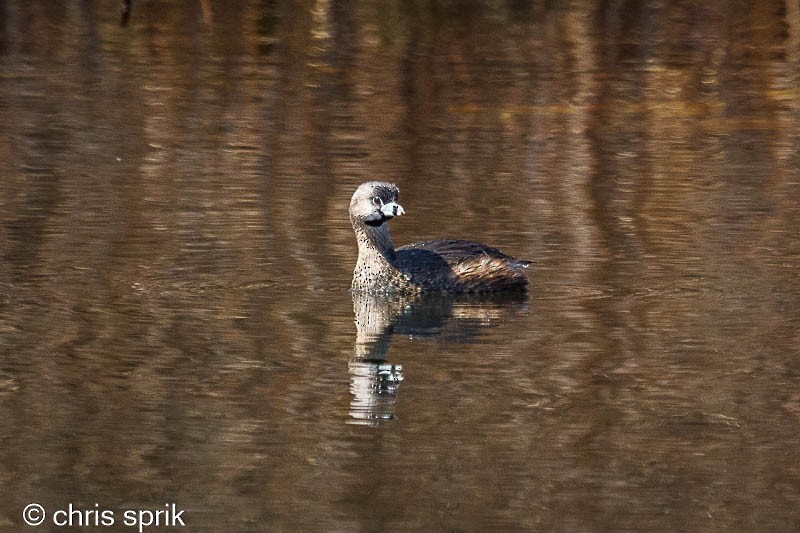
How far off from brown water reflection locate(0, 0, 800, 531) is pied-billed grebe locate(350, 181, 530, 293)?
0.65 feet

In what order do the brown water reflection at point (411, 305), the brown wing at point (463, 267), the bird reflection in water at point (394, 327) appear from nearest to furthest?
1. the brown water reflection at point (411, 305)
2. the bird reflection in water at point (394, 327)
3. the brown wing at point (463, 267)

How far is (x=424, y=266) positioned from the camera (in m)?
11.7

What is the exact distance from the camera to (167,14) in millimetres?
26703

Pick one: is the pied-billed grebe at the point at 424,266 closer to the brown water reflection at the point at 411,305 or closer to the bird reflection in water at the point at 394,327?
the bird reflection in water at the point at 394,327

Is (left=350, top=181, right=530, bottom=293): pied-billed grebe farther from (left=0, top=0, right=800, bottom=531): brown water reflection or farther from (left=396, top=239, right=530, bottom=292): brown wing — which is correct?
(left=0, top=0, right=800, bottom=531): brown water reflection

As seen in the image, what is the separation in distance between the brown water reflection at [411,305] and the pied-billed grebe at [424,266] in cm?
20

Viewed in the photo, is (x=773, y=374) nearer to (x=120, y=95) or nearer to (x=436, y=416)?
(x=436, y=416)

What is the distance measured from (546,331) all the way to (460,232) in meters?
2.93

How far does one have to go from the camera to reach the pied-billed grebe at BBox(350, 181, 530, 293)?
37.8ft

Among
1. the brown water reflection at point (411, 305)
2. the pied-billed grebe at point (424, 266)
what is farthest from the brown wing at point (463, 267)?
the brown water reflection at point (411, 305)

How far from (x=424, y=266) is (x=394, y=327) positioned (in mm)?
983

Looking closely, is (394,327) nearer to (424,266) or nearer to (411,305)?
(411,305)

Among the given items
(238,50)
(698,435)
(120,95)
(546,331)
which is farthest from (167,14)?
(698,435)

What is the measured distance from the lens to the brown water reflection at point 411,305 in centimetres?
773
